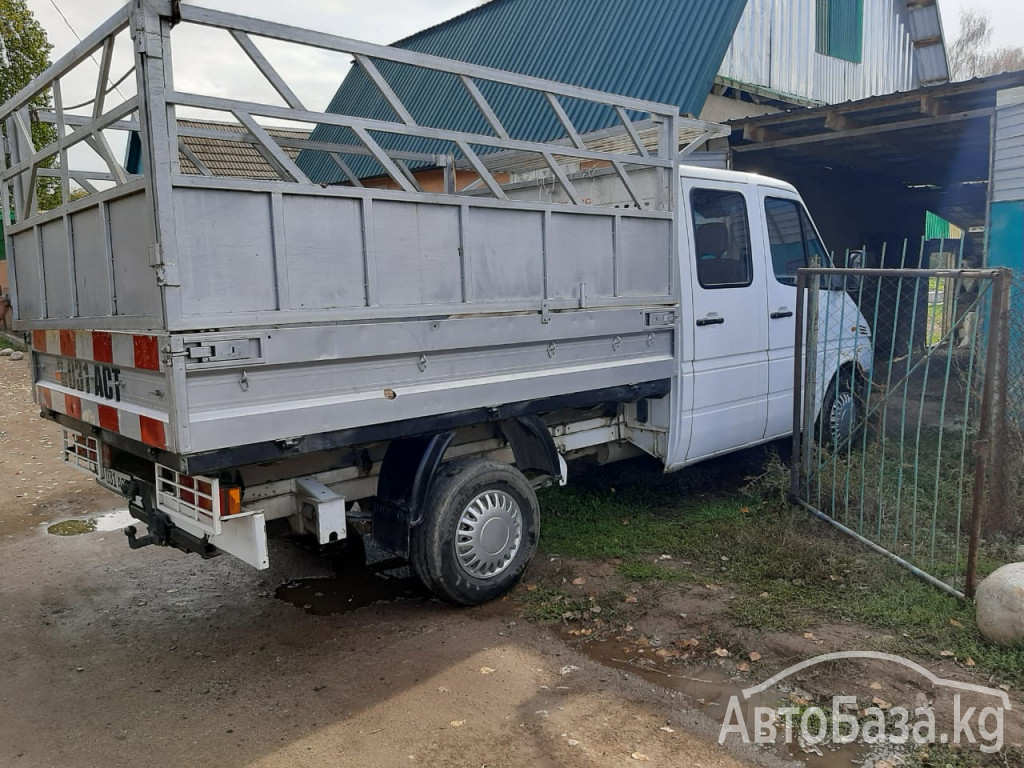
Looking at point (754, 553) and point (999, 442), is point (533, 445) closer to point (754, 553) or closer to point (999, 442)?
point (754, 553)

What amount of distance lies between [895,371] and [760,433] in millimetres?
4743

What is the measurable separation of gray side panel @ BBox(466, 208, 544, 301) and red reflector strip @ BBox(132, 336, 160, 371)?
157 cm

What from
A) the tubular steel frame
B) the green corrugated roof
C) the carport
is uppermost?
the green corrugated roof

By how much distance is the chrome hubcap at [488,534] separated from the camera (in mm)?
4305

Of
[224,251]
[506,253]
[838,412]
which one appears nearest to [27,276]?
[224,251]

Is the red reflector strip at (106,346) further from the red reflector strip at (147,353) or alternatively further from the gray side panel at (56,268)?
the gray side panel at (56,268)

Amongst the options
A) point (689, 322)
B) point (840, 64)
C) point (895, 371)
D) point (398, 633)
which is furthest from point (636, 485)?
Answer: point (840, 64)

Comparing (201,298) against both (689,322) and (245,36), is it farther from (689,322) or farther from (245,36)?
(689,322)

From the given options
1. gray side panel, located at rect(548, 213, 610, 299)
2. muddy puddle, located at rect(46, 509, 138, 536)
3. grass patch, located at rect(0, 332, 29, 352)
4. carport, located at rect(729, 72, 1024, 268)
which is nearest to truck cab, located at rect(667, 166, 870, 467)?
gray side panel, located at rect(548, 213, 610, 299)

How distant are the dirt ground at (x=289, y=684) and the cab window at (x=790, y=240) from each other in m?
3.44

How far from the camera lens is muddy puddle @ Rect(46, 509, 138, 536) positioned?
6.15 metres

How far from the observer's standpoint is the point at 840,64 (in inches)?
542

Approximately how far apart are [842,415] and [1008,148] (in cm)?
336

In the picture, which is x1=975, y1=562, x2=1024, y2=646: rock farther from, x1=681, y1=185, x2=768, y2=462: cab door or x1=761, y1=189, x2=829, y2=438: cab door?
x1=761, y1=189, x2=829, y2=438: cab door
